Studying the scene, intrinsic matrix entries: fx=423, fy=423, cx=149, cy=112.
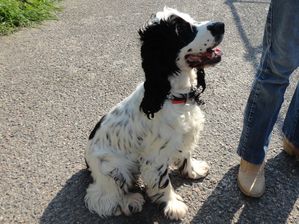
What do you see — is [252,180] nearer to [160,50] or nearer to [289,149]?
[289,149]

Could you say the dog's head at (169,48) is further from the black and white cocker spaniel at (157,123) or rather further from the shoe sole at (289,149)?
the shoe sole at (289,149)

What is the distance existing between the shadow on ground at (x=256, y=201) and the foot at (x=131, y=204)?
0.41 metres

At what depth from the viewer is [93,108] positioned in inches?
167

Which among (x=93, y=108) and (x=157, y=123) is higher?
(x=157, y=123)

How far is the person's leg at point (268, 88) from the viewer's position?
8.27ft

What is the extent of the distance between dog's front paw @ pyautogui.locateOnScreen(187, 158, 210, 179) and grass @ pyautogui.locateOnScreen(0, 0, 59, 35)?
3.61 metres

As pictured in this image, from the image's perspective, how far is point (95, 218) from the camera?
307 centimetres

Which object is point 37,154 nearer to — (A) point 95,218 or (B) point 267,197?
(A) point 95,218

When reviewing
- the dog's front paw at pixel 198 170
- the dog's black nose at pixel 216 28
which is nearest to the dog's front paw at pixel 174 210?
the dog's front paw at pixel 198 170

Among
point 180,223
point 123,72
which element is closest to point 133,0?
point 123,72

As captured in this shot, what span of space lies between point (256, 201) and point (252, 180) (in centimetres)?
16

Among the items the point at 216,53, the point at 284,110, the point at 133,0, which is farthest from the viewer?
the point at 133,0

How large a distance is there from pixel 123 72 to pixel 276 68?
240cm

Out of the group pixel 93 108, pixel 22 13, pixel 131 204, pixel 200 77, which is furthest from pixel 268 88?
pixel 22 13
